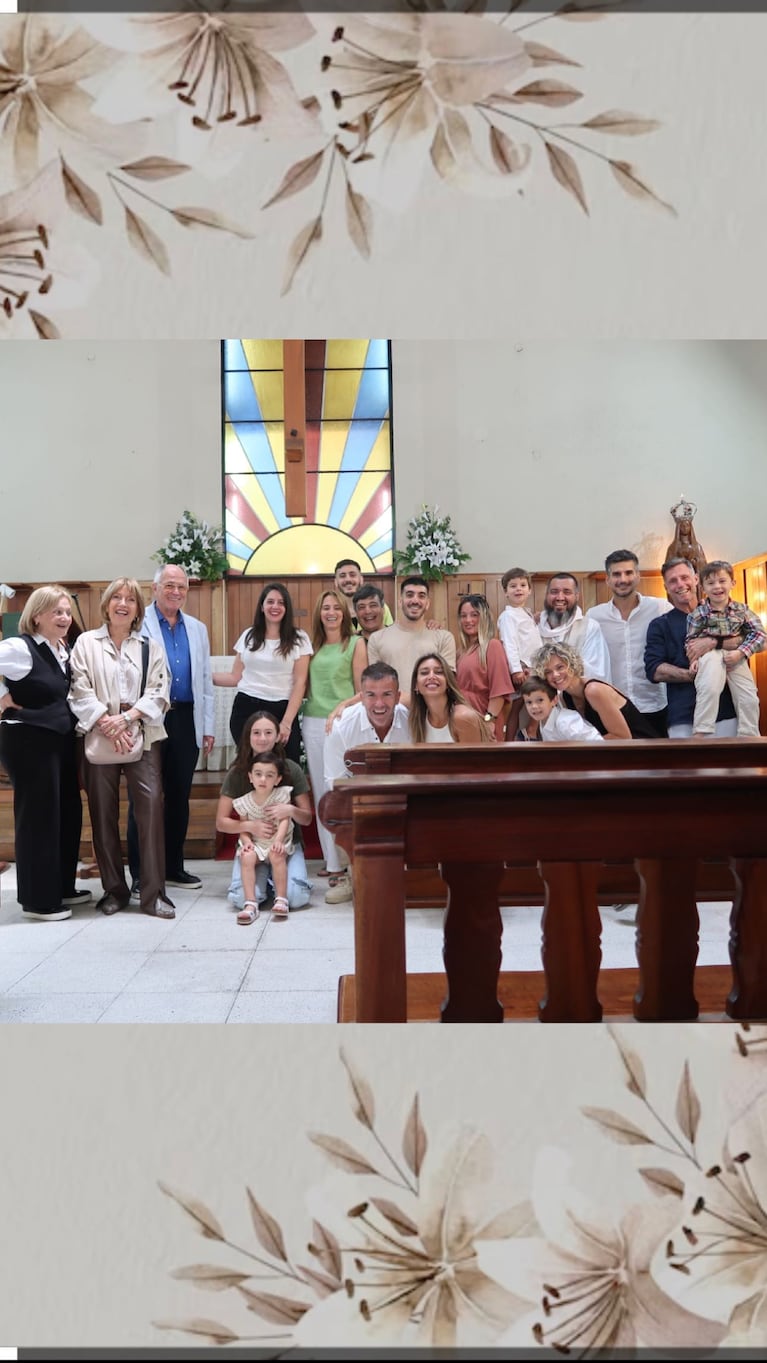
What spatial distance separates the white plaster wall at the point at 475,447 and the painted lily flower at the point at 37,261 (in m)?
6.91

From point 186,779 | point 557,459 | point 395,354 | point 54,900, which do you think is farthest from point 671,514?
point 54,900

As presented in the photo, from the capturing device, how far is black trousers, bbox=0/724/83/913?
327 centimetres

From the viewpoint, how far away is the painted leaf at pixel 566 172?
0.81 metres

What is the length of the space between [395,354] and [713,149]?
24.1 feet

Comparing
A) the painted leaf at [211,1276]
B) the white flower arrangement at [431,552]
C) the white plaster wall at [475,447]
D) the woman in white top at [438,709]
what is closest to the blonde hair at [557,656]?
the woman in white top at [438,709]

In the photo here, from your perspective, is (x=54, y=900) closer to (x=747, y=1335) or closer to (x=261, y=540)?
(x=747, y=1335)

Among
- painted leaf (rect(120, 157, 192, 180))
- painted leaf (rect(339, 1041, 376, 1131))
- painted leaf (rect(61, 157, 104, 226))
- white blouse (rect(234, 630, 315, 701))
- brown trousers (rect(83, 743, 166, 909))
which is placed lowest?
brown trousers (rect(83, 743, 166, 909))

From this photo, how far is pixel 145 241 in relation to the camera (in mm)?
818

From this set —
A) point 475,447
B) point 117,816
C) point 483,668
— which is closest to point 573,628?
point 483,668

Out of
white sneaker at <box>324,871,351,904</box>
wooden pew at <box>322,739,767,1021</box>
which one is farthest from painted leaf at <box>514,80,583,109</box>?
white sneaker at <box>324,871,351,904</box>

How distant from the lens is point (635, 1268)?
0.73 m

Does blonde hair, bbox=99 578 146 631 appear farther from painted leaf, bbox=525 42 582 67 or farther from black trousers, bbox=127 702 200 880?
painted leaf, bbox=525 42 582 67

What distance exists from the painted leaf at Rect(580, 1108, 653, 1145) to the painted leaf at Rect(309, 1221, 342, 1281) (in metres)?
0.24

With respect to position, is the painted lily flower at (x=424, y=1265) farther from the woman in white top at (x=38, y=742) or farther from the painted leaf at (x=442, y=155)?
the woman in white top at (x=38, y=742)
